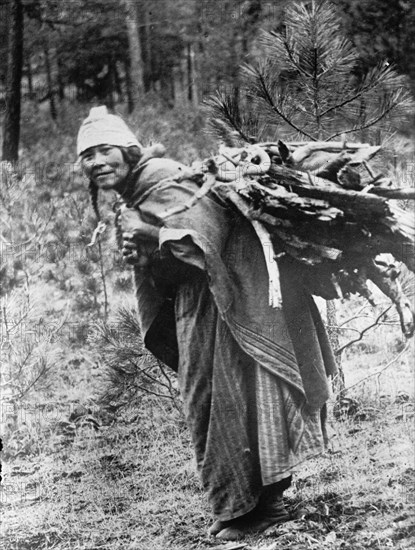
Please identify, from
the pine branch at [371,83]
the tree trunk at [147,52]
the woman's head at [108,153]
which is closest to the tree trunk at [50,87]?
the woman's head at [108,153]

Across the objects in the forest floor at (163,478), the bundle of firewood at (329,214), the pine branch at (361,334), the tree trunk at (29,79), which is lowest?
the forest floor at (163,478)

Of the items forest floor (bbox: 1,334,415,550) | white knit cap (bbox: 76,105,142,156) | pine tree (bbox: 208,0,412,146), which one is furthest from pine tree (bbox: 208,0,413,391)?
forest floor (bbox: 1,334,415,550)

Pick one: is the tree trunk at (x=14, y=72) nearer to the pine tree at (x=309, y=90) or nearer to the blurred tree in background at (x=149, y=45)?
the blurred tree in background at (x=149, y=45)

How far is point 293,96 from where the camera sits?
4809 mm

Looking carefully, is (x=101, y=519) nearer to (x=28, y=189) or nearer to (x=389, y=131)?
(x=28, y=189)

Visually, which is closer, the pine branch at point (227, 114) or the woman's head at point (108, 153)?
the woman's head at point (108, 153)

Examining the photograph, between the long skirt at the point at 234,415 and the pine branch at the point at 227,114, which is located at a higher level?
the pine branch at the point at 227,114

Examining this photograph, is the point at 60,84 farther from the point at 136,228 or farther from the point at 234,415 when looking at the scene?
the point at 234,415

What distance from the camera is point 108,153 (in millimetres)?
4574

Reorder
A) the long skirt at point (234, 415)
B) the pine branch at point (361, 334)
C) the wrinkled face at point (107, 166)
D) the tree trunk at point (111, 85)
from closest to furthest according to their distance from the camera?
the long skirt at point (234, 415) → the wrinkled face at point (107, 166) → the pine branch at point (361, 334) → the tree trunk at point (111, 85)

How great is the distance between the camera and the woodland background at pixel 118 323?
15.0 ft

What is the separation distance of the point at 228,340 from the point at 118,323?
641 millimetres

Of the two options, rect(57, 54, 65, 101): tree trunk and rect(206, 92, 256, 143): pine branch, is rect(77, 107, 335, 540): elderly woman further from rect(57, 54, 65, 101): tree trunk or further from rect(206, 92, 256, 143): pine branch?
rect(57, 54, 65, 101): tree trunk

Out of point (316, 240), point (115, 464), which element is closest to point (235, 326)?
point (316, 240)
